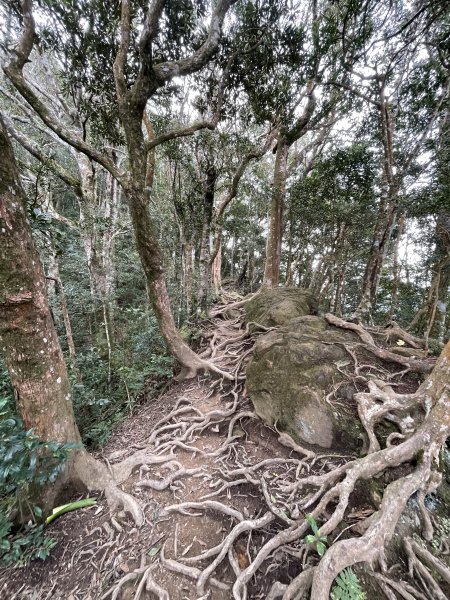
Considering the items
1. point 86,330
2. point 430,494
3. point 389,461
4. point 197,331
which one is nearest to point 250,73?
→ point 197,331

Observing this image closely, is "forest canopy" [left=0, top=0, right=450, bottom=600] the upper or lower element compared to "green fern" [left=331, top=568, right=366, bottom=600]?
upper

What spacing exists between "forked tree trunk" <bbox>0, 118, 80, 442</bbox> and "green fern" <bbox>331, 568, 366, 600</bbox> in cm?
249

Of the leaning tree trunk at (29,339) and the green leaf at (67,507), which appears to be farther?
the green leaf at (67,507)

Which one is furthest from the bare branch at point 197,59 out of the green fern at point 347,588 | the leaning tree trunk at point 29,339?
the green fern at point 347,588

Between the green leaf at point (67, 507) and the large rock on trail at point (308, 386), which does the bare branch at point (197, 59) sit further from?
the green leaf at point (67, 507)

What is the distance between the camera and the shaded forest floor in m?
1.79

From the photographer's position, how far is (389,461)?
2.04 meters

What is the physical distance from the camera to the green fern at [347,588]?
4.61 ft

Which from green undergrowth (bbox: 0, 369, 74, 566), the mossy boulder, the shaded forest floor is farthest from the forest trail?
the mossy boulder

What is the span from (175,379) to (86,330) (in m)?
4.65

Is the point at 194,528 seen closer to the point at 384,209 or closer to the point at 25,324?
the point at 25,324

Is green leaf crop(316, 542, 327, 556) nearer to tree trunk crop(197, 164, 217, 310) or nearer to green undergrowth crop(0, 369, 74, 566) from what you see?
green undergrowth crop(0, 369, 74, 566)

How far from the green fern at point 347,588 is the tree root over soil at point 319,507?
4cm

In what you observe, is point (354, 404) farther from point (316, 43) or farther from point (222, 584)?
point (316, 43)
